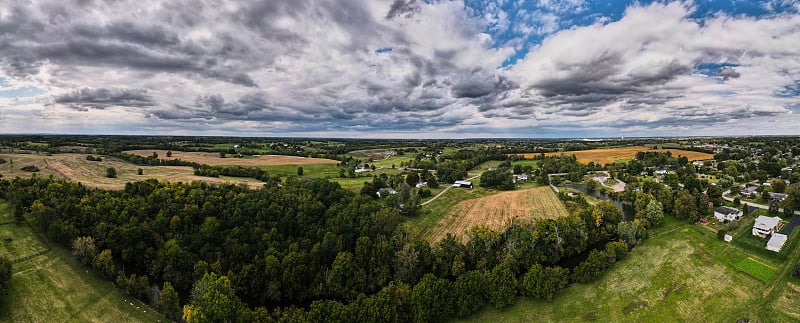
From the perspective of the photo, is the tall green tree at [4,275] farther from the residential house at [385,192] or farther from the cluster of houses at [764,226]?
the cluster of houses at [764,226]

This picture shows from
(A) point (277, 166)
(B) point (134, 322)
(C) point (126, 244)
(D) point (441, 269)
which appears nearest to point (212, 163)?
(A) point (277, 166)

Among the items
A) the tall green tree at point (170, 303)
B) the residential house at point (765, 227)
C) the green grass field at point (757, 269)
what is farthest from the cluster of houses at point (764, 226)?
the tall green tree at point (170, 303)

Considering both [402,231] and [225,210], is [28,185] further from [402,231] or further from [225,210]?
[402,231]

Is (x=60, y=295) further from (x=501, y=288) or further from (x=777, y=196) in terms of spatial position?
(x=777, y=196)

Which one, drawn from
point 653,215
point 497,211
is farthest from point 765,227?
point 497,211

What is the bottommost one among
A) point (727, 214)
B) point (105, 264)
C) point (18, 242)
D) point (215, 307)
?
point (215, 307)

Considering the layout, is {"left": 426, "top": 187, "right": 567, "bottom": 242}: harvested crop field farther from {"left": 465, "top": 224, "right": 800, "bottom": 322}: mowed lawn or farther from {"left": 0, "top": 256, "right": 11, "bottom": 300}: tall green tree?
{"left": 0, "top": 256, "right": 11, "bottom": 300}: tall green tree

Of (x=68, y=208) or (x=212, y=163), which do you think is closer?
(x=68, y=208)
